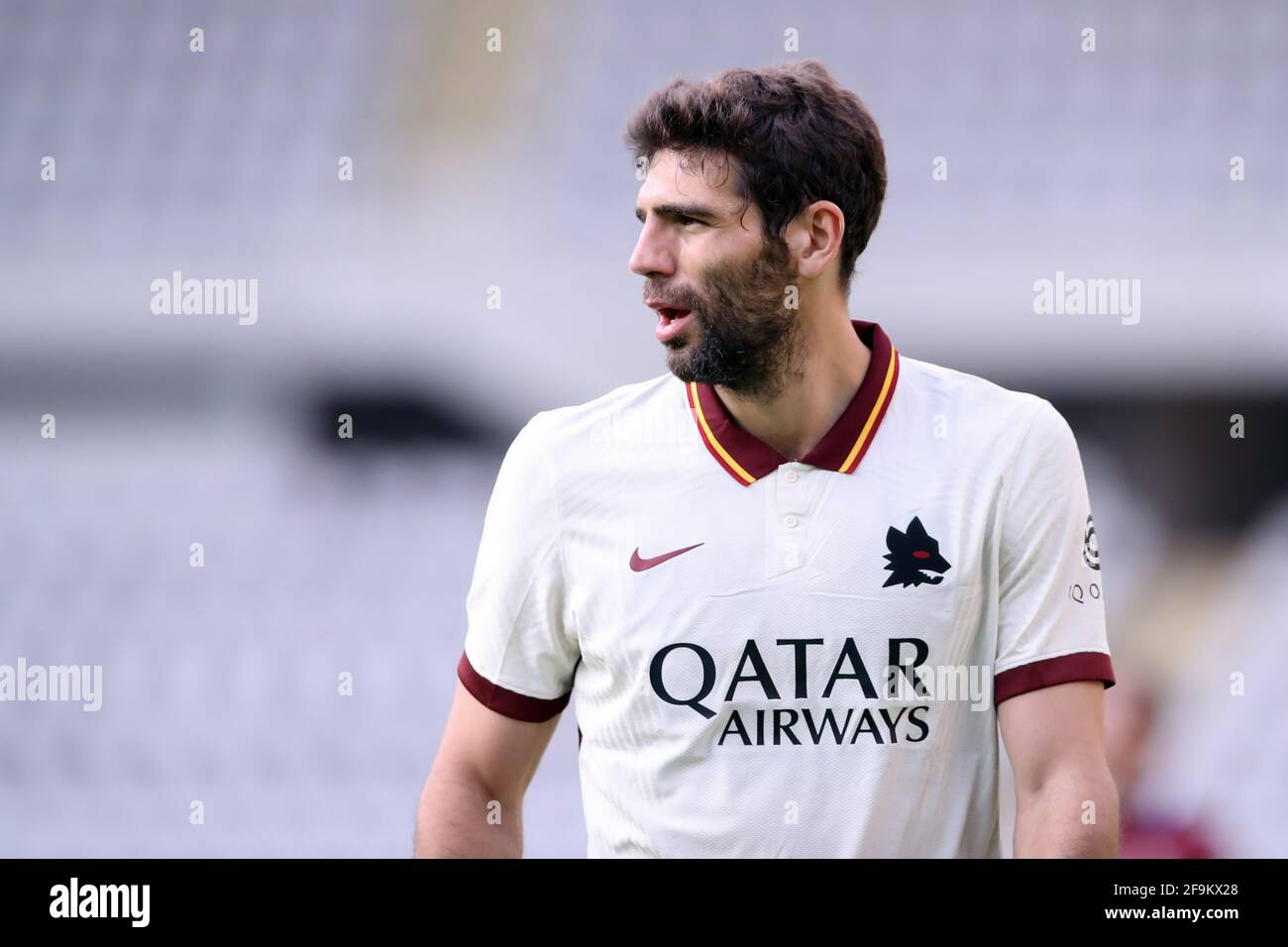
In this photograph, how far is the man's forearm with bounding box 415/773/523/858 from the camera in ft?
5.47

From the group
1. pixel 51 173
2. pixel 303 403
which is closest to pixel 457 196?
pixel 303 403

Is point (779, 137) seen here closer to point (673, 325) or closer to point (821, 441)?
point (673, 325)

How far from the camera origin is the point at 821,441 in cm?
169

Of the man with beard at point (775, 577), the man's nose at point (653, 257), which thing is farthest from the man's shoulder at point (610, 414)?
the man's nose at point (653, 257)

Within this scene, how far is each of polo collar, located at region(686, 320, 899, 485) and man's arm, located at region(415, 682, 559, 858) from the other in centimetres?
40

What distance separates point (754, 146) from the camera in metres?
1.71

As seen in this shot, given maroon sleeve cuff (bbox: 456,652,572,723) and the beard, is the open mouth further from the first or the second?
maroon sleeve cuff (bbox: 456,652,572,723)

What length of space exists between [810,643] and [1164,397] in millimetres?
3228

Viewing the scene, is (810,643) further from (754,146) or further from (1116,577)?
(1116,577)

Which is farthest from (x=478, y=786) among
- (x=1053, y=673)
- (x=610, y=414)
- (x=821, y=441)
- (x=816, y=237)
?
(x=816, y=237)

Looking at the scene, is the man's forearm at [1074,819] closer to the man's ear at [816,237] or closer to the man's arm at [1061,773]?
the man's arm at [1061,773]

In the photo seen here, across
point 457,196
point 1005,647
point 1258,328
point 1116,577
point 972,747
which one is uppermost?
point 457,196

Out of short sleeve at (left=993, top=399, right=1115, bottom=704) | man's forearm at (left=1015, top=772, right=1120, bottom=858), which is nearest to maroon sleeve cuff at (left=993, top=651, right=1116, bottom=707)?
short sleeve at (left=993, top=399, right=1115, bottom=704)

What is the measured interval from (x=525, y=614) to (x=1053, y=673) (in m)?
0.62
